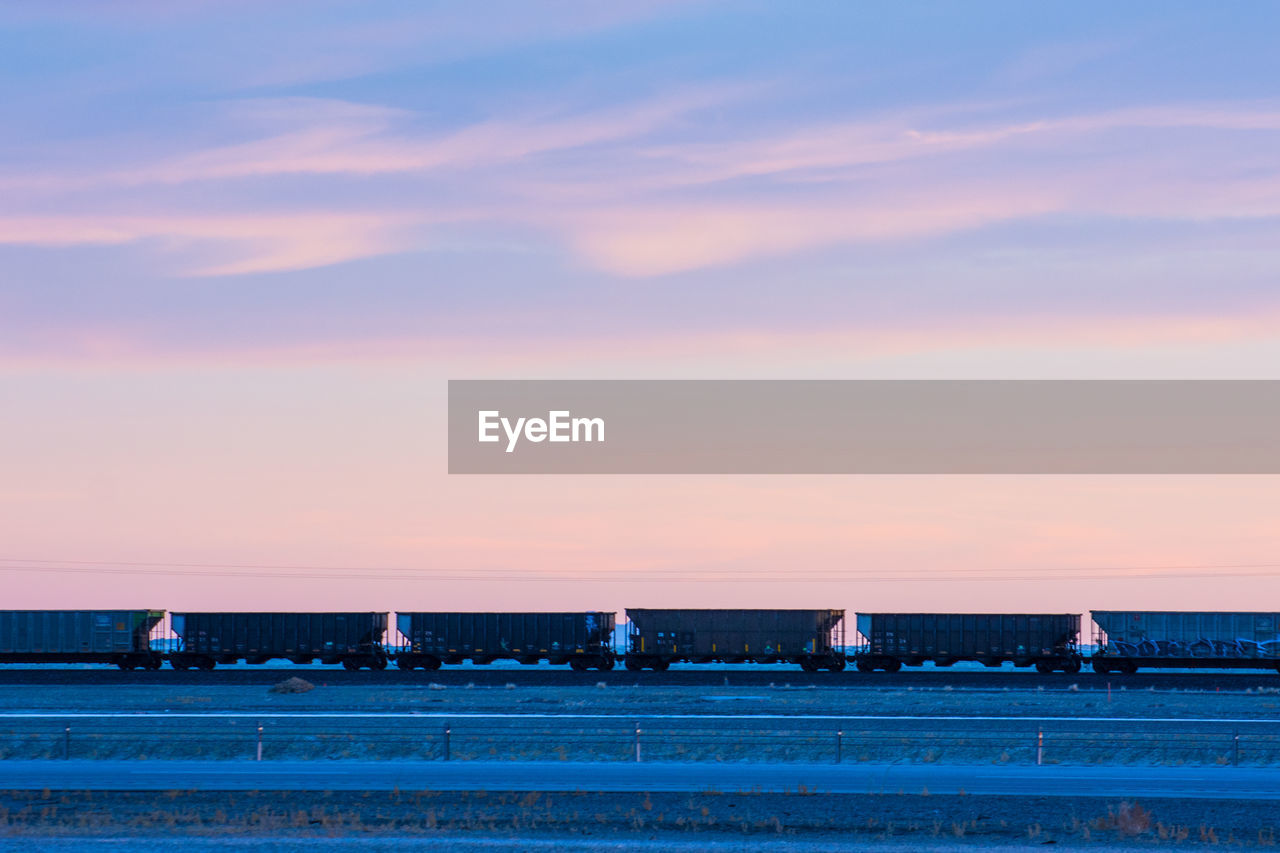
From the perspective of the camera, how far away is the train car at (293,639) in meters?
72.8

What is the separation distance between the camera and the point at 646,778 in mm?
29844

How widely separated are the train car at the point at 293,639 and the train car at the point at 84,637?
1.95m

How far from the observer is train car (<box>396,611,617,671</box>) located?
71812 millimetres

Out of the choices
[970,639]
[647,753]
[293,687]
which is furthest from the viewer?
[970,639]

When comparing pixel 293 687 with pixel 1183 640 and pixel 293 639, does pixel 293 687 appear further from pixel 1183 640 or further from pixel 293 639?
pixel 1183 640

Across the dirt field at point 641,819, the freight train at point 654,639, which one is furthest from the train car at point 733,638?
the dirt field at point 641,819

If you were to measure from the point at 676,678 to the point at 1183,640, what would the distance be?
85.1ft

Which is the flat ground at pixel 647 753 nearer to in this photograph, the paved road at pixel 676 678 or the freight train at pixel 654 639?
the paved road at pixel 676 678

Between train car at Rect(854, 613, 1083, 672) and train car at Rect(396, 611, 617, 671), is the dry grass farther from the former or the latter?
train car at Rect(854, 613, 1083, 672)

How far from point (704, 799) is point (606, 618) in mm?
45934

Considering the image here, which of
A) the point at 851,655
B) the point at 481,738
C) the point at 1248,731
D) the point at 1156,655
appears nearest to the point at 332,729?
the point at 481,738

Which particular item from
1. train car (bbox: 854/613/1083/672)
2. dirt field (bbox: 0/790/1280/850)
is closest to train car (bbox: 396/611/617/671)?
train car (bbox: 854/613/1083/672)

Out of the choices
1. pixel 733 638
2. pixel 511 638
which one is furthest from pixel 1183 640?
pixel 511 638

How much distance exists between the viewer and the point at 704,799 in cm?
2675
